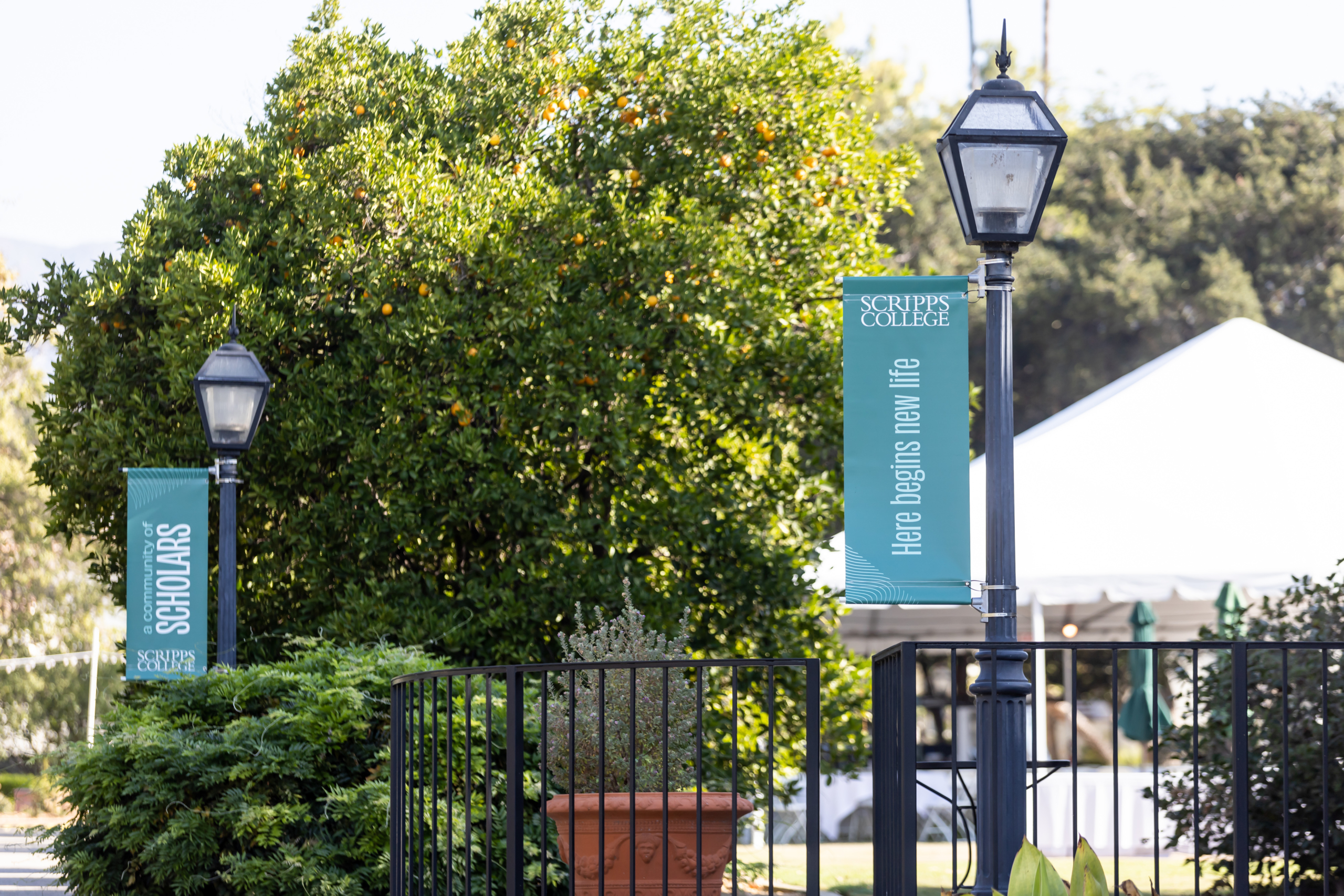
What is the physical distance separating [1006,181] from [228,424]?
4725mm

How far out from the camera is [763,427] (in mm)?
9812

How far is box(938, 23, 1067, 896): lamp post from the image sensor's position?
15.4ft

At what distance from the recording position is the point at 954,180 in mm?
5207

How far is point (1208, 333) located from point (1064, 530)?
2.83 m

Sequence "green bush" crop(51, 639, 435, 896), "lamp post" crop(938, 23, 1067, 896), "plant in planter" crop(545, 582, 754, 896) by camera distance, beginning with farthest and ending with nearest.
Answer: "green bush" crop(51, 639, 435, 896)
"plant in planter" crop(545, 582, 754, 896)
"lamp post" crop(938, 23, 1067, 896)

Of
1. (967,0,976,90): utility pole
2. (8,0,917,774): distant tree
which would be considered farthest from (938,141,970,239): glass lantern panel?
(967,0,976,90): utility pole

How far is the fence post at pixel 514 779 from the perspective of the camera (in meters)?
4.25

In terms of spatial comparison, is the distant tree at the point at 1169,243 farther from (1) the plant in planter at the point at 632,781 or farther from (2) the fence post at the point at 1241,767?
(2) the fence post at the point at 1241,767

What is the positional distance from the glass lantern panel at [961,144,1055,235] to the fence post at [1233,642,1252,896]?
1.79m

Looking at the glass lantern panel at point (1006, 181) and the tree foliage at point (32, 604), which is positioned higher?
the glass lantern panel at point (1006, 181)

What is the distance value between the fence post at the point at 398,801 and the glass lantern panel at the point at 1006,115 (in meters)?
3.11

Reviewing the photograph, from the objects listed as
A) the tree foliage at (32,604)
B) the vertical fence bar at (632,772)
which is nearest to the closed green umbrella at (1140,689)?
the vertical fence bar at (632,772)

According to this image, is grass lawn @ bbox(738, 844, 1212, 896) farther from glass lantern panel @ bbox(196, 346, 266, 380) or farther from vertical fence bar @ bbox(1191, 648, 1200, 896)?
glass lantern panel @ bbox(196, 346, 266, 380)

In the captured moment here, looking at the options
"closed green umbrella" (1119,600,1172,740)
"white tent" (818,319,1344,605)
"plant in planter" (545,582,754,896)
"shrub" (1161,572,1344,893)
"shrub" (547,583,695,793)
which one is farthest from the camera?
"closed green umbrella" (1119,600,1172,740)
